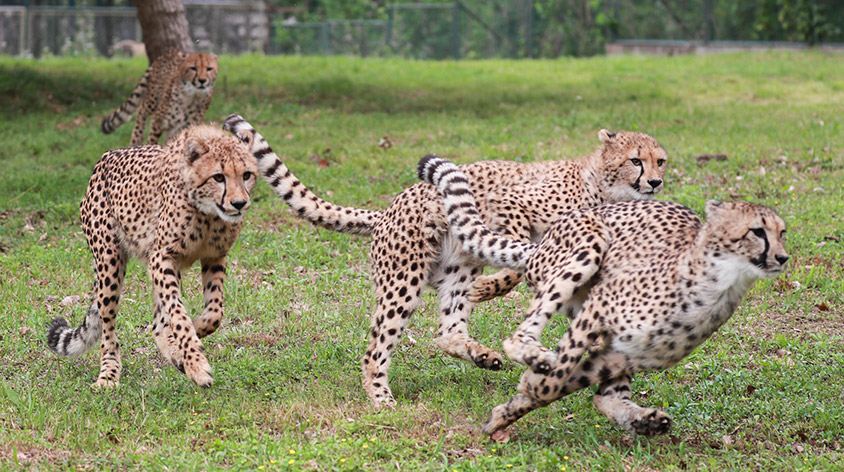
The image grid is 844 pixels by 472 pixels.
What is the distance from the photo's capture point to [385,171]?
11.3m

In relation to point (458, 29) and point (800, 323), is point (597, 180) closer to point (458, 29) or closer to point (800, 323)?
point (800, 323)

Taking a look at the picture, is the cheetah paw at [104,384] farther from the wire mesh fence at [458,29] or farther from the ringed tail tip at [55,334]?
the wire mesh fence at [458,29]

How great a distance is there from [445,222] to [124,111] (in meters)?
7.72

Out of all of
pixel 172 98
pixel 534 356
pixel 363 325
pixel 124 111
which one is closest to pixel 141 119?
pixel 124 111

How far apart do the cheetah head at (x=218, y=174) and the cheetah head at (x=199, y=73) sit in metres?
6.79

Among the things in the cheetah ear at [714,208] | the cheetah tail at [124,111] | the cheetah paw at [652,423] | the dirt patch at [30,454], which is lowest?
the cheetah tail at [124,111]

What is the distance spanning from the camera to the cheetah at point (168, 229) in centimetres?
583

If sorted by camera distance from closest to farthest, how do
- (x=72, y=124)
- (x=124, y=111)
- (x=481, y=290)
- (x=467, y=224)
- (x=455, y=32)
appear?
(x=467, y=224), (x=481, y=290), (x=124, y=111), (x=72, y=124), (x=455, y=32)

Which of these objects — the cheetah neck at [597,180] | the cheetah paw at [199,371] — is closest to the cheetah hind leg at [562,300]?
the cheetah neck at [597,180]

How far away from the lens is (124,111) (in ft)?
42.2

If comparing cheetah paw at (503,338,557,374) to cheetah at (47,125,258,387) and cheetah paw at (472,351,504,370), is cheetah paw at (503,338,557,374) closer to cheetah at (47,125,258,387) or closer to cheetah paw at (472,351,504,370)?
cheetah paw at (472,351,504,370)

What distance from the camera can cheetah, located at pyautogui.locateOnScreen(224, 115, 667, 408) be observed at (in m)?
5.96

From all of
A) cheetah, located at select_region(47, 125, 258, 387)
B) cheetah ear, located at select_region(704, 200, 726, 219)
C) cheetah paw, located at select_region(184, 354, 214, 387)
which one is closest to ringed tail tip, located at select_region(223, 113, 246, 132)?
cheetah, located at select_region(47, 125, 258, 387)

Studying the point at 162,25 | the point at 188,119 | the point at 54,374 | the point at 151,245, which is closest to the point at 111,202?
the point at 151,245
